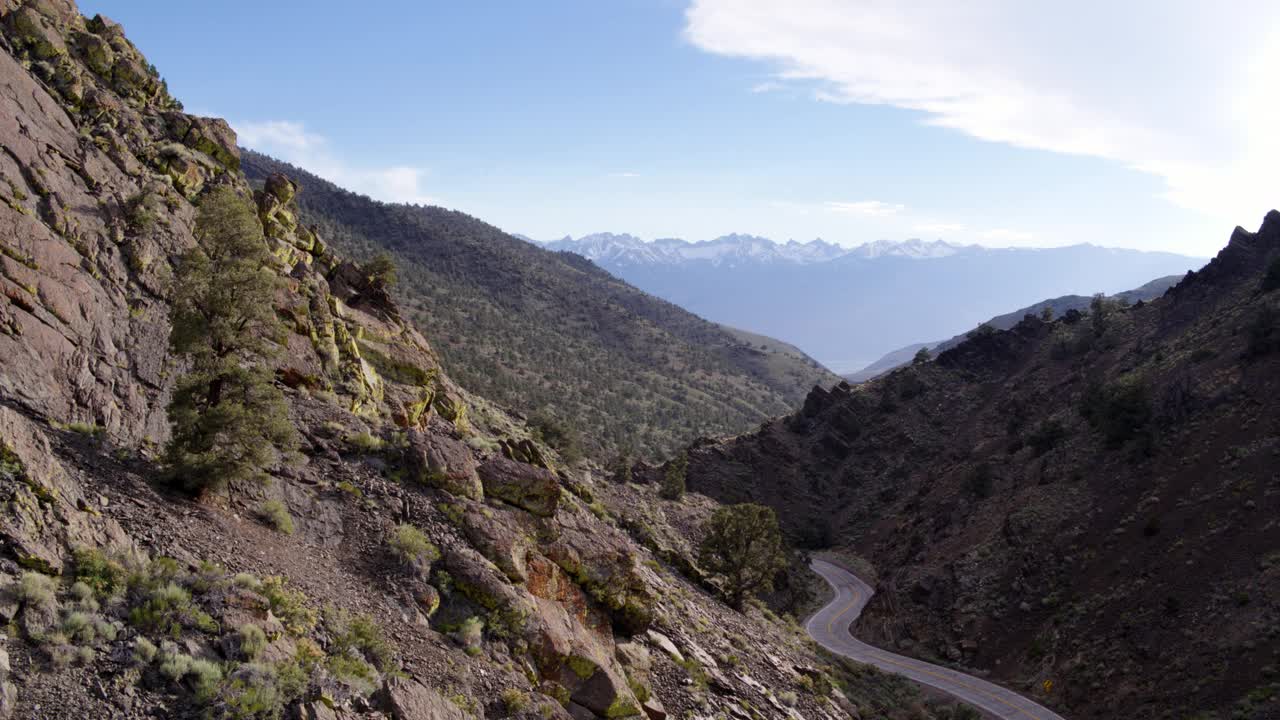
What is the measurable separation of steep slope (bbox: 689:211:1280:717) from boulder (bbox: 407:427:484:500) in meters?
29.7

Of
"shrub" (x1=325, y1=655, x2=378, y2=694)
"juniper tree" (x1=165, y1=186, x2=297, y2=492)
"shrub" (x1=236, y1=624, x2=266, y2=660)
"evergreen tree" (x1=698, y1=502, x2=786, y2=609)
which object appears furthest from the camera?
"evergreen tree" (x1=698, y1=502, x2=786, y2=609)

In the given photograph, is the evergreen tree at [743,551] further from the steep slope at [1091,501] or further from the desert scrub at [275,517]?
the desert scrub at [275,517]

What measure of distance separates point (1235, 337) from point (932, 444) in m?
30.6

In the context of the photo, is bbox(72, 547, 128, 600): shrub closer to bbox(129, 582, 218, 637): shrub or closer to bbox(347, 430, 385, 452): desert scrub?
bbox(129, 582, 218, 637): shrub

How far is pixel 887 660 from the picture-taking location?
143 ft

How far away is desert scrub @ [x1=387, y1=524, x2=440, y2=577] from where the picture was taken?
14.3m

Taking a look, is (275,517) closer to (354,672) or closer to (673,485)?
(354,672)

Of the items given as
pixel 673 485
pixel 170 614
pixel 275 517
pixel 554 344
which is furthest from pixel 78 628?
pixel 554 344

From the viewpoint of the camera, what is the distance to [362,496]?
615 inches

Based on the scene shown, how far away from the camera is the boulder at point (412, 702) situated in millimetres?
10406

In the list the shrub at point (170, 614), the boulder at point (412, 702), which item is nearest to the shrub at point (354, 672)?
the boulder at point (412, 702)

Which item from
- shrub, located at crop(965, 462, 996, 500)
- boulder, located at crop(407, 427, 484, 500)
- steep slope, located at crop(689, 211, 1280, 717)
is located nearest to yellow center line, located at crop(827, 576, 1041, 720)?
steep slope, located at crop(689, 211, 1280, 717)

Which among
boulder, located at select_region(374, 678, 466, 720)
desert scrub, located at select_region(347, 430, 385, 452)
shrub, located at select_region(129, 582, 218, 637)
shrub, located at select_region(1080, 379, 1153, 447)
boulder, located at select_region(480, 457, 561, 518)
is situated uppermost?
shrub, located at select_region(1080, 379, 1153, 447)

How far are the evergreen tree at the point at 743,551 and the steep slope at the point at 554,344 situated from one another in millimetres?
43757
